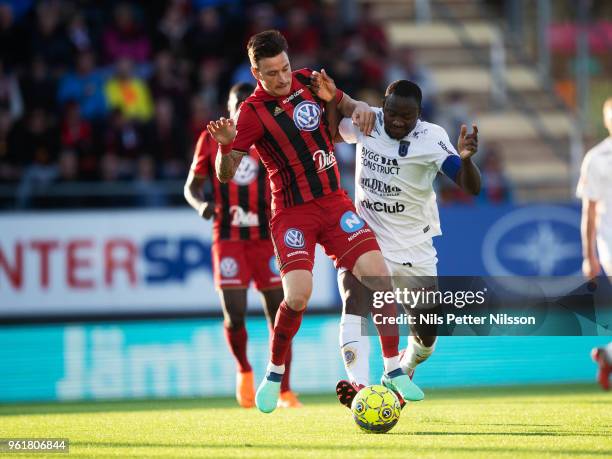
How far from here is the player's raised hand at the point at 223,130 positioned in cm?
729

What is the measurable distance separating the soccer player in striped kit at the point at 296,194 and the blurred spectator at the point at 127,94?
8130mm

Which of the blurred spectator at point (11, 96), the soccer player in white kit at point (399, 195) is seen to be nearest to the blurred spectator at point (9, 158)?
the blurred spectator at point (11, 96)

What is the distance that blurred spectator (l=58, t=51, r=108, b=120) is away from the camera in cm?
1541

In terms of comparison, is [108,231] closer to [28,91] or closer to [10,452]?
[28,91]

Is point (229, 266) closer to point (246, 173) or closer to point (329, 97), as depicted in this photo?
point (246, 173)

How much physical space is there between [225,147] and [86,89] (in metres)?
8.37

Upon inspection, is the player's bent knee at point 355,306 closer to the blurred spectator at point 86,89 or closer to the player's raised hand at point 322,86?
the player's raised hand at point 322,86

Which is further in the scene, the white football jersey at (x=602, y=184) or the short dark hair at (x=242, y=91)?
the white football jersey at (x=602, y=184)

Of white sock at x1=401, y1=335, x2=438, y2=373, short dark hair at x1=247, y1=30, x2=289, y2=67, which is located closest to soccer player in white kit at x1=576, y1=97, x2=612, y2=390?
white sock at x1=401, y1=335, x2=438, y2=373

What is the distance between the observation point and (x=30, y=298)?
14242 mm

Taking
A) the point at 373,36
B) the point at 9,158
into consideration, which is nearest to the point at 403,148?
the point at 9,158

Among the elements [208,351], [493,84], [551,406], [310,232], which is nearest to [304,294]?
[310,232]

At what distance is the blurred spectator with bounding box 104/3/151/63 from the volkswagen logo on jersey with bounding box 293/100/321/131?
8.98m

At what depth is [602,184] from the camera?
Answer: 31.8 feet
